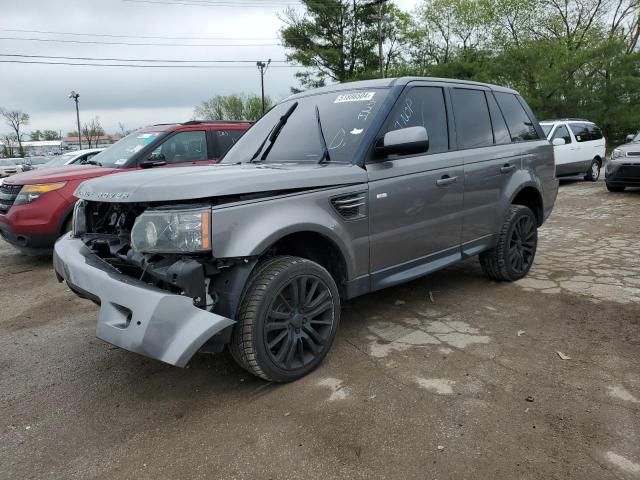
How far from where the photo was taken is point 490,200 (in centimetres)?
441

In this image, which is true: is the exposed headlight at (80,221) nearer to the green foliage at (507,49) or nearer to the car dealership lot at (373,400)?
the car dealership lot at (373,400)

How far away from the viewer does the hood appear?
103 inches

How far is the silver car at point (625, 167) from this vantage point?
10.5 metres

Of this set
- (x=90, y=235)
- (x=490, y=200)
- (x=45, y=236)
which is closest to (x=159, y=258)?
(x=90, y=235)

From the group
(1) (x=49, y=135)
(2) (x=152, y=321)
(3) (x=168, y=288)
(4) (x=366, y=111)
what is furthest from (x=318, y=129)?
(1) (x=49, y=135)

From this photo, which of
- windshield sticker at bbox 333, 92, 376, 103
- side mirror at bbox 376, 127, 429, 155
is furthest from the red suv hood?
side mirror at bbox 376, 127, 429, 155

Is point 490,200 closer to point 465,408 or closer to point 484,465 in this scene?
Result: point 465,408

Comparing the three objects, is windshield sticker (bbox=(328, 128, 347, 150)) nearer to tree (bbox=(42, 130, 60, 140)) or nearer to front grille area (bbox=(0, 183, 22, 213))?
front grille area (bbox=(0, 183, 22, 213))

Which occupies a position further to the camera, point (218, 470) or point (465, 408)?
point (465, 408)

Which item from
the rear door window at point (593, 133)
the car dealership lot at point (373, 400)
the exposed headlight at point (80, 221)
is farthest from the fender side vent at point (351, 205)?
the rear door window at point (593, 133)

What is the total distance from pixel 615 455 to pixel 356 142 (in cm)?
232

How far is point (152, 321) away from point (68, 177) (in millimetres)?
4676

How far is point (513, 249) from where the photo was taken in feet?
15.8

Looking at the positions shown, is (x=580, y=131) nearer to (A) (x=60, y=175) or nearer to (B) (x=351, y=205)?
(B) (x=351, y=205)
